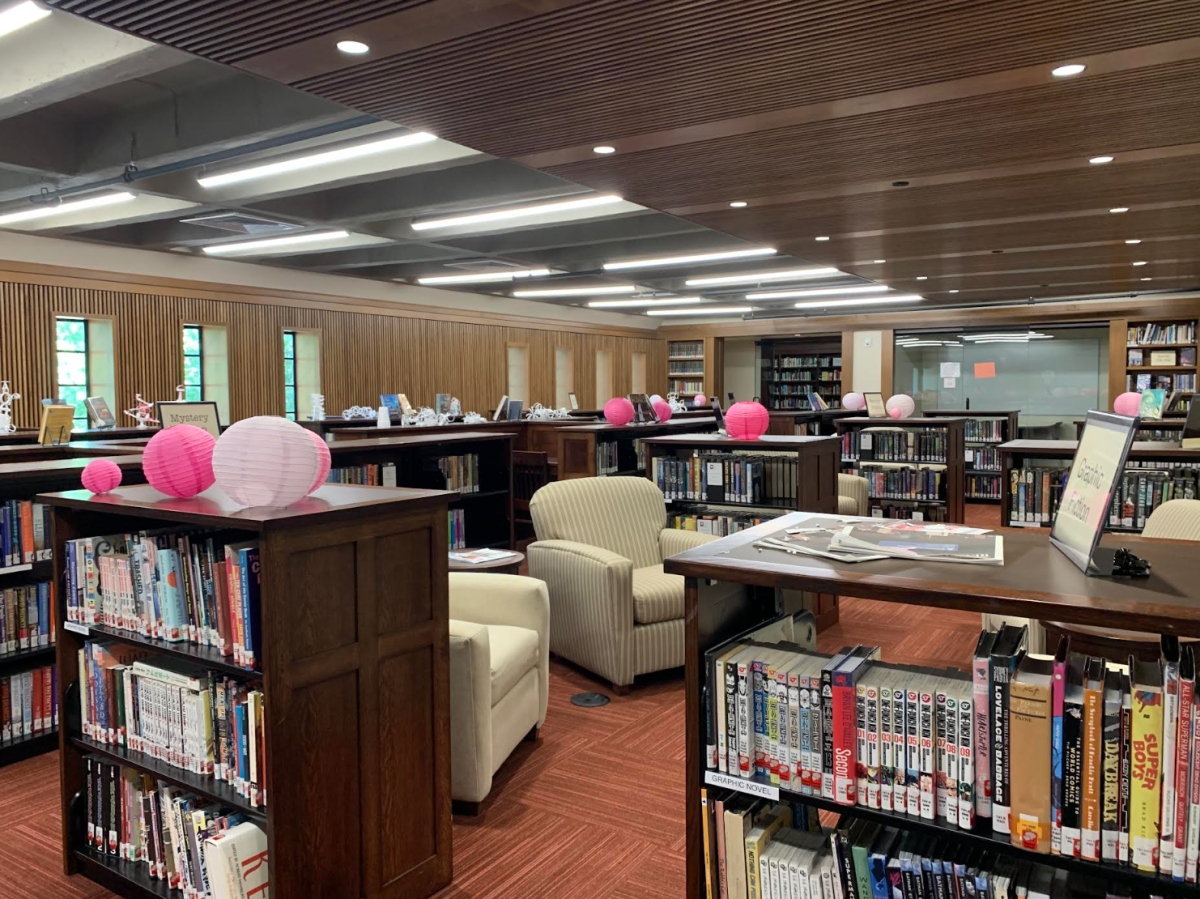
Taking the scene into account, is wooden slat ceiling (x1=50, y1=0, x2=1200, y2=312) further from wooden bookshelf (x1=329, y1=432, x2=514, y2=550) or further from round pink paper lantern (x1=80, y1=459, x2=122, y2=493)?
wooden bookshelf (x1=329, y1=432, x2=514, y2=550)

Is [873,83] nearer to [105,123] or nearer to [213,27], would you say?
[213,27]

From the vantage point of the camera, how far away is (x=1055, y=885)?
1.55 meters

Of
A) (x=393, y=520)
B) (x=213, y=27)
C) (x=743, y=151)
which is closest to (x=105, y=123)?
(x=213, y=27)

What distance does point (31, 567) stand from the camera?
3717 mm

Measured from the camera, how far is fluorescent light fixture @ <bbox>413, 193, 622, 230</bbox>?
724cm

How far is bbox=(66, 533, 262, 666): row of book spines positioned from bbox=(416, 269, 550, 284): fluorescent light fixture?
9.43 meters

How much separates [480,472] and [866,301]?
31.0 feet

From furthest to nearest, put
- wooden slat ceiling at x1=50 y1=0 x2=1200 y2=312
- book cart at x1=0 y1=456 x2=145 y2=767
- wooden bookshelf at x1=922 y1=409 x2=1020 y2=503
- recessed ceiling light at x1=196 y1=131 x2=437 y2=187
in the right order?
1. wooden bookshelf at x1=922 y1=409 x2=1020 y2=503
2. recessed ceiling light at x1=196 y1=131 x2=437 y2=187
3. book cart at x1=0 y1=456 x2=145 y2=767
4. wooden slat ceiling at x1=50 y1=0 x2=1200 y2=312

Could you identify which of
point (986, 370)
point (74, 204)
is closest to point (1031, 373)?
point (986, 370)

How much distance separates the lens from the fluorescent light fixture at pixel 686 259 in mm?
9672

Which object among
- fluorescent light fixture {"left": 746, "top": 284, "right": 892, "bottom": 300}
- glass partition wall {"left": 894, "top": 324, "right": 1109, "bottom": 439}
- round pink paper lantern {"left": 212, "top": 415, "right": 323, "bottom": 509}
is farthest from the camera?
glass partition wall {"left": 894, "top": 324, "right": 1109, "bottom": 439}

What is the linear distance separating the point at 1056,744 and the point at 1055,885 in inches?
11.4

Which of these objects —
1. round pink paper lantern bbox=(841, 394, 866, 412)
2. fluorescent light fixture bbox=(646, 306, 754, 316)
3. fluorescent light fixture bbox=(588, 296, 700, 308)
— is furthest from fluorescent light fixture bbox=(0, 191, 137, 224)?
fluorescent light fixture bbox=(646, 306, 754, 316)

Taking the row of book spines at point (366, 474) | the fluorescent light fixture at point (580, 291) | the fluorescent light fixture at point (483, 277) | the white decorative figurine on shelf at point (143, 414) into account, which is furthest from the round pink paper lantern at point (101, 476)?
the fluorescent light fixture at point (580, 291)
